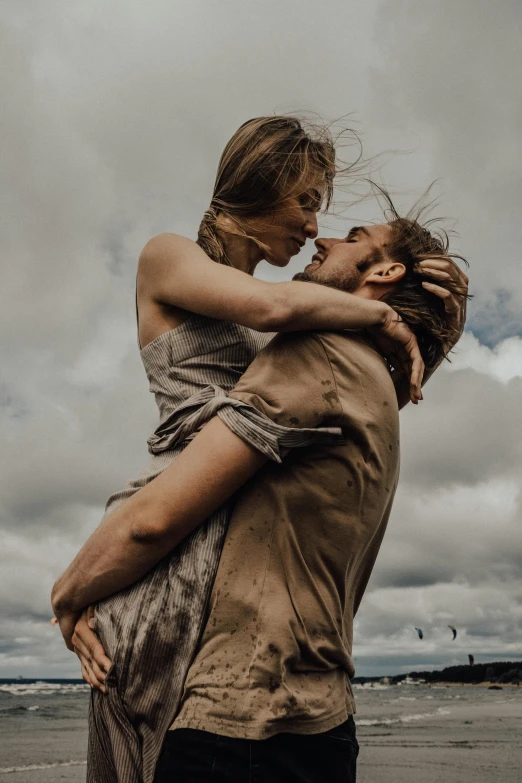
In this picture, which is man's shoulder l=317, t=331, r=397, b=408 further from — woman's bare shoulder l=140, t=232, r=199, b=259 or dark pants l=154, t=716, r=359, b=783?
dark pants l=154, t=716, r=359, b=783

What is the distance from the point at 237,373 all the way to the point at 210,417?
39 centimetres

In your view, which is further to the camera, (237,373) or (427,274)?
(427,274)

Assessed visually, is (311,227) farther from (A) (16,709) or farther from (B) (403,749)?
(A) (16,709)

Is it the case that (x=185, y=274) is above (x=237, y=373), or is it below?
above

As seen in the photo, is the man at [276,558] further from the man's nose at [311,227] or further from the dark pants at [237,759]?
the man's nose at [311,227]

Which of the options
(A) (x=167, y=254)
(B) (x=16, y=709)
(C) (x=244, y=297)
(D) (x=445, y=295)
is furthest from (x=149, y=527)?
(B) (x=16, y=709)

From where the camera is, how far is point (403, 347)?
237 cm

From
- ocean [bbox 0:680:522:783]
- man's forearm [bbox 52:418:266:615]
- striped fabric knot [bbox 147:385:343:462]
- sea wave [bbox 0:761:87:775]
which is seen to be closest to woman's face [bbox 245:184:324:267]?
striped fabric knot [bbox 147:385:343:462]

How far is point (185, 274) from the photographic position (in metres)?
2.20

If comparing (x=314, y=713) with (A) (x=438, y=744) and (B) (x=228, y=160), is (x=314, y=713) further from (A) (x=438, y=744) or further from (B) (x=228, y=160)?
(A) (x=438, y=744)

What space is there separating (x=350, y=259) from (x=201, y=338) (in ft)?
2.18

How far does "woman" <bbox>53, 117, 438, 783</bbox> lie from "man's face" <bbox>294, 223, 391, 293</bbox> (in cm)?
10

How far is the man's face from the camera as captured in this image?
8.44ft

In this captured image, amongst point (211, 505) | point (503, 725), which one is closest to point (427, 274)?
point (211, 505)
